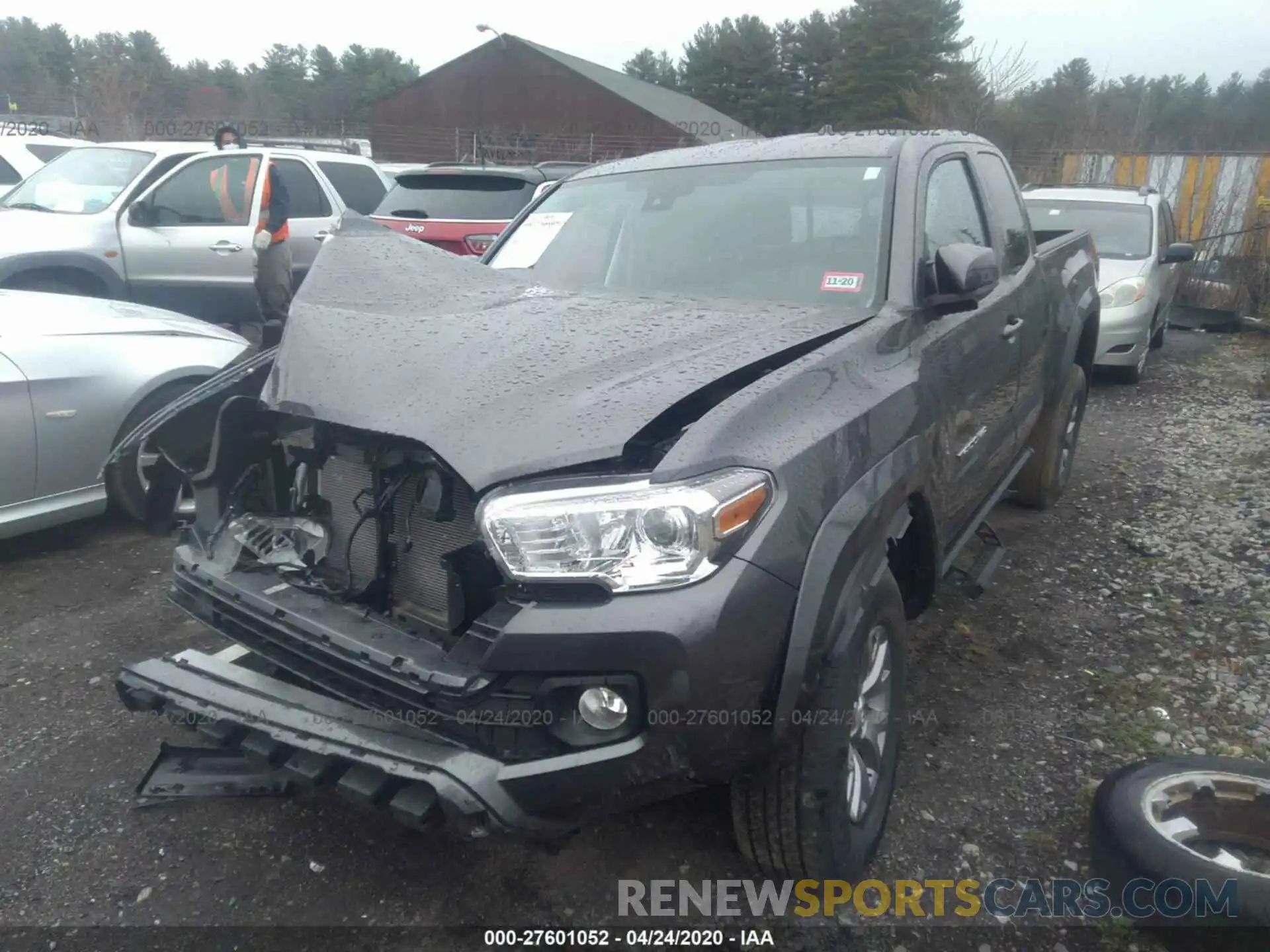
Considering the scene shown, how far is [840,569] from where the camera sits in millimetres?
2143

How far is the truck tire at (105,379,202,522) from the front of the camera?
13.1 ft

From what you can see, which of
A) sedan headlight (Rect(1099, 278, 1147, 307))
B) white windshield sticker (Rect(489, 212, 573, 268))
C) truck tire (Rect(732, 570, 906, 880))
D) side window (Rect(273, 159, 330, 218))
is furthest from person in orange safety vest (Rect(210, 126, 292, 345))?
sedan headlight (Rect(1099, 278, 1147, 307))

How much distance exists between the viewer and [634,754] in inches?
76.2

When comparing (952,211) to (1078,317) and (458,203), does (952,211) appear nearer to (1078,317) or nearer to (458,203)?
(1078,317)

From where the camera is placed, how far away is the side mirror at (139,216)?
7734 mm

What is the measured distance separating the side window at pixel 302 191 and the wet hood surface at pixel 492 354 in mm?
6169

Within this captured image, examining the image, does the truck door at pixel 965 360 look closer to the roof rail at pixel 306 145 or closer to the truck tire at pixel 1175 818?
the truck tire at pixel 1175 818

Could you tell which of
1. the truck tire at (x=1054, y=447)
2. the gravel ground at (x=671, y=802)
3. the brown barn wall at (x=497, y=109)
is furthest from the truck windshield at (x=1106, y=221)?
the brown barn wall at (x=497, y=109)

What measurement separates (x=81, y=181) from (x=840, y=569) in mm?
8454

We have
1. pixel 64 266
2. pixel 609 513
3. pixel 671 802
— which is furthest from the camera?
pixel 64 266

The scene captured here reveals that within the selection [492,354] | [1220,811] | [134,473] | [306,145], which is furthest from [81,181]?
[1220,811]

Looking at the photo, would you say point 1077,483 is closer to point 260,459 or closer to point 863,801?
point 863,801

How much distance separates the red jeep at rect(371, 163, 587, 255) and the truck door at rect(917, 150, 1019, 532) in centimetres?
491

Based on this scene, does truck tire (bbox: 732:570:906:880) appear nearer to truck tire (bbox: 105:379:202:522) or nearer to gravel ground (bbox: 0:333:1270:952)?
gravel ground (bbox: 0:333:1270:952)
